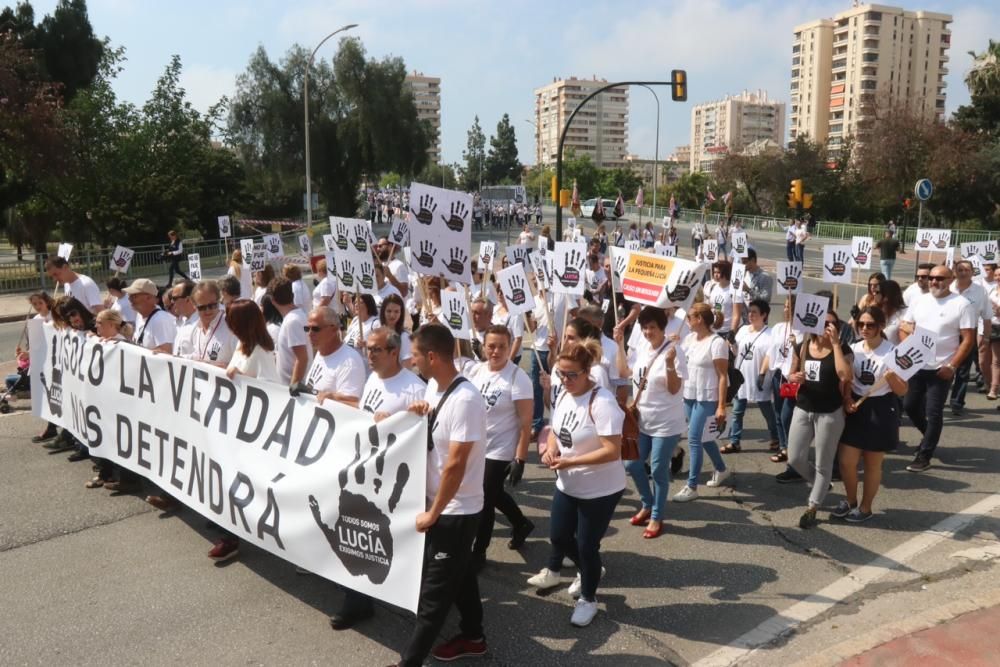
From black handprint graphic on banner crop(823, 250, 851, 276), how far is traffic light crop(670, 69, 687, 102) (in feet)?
46.2

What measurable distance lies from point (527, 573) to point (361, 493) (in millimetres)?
1563

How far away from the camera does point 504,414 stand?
5066 millimetres

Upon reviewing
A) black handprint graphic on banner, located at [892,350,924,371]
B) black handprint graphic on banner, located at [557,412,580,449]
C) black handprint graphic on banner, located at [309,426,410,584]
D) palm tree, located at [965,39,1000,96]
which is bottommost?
black handprint graphic on banner, located at [309,426,410,584]

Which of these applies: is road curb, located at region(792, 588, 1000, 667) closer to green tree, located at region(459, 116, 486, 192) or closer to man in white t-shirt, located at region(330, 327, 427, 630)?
man in white t-shirt, located at region(330, 327, 427, 630)

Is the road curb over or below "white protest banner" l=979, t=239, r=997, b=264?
below

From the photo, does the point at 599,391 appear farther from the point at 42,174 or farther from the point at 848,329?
the point at 42,174

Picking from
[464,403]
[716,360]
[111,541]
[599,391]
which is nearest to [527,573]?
[599,391]

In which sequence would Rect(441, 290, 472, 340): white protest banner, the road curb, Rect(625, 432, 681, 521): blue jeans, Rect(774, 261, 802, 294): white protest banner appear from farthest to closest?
Rect(774, 261, 802, 294): white protest banner < Rect(441, 290, 472, 340): white protest banner < Rect(625, 432, 681, 521): blue jeans < the road curb

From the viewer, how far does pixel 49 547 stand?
5.66m

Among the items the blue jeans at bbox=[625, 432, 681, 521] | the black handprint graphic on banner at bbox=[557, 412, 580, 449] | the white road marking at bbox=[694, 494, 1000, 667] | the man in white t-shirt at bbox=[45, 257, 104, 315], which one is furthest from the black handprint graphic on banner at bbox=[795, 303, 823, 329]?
the man in white t-shirt at bbox=[45, 257, 104, 315]

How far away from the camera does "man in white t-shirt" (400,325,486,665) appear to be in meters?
3.78

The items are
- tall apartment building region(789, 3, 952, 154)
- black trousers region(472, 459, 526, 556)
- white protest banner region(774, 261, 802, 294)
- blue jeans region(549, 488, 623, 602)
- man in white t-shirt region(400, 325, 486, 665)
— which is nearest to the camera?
man in white t-shirt region(400, 325, 486, 665)

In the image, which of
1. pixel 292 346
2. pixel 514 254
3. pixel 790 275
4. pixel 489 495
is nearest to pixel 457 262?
pixel 292 346

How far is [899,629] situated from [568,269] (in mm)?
4176
